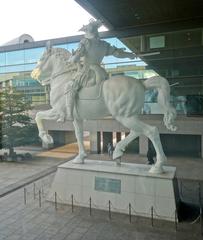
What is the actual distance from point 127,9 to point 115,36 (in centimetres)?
253

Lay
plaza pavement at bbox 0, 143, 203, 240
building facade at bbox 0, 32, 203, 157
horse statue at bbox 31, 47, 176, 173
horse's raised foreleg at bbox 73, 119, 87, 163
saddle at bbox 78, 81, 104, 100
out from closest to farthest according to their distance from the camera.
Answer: plaza pavement at bbox 0, 143, 203, 240 → horse statue at bbox 31, 47, 176, 173 → saddle at bbox 78, 81, 104, 100 → horse's raised foreleg at bbox 73, 119, 87, 163 → building facade at bbox 0, 32, 203, 157

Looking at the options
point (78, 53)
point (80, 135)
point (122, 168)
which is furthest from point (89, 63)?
point (122, 168)

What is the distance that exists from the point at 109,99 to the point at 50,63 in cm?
172

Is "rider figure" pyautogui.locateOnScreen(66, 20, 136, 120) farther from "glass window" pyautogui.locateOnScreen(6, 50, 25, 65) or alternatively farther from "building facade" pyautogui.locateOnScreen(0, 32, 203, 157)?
"glass window" pyautogui.locateOnScreen(6, 50, 25, 65)

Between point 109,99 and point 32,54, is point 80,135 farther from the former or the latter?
point 32,54

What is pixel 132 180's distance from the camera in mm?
5270

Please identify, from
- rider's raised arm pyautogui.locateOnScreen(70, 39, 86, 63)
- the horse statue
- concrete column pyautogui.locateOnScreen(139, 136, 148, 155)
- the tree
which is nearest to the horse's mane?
the horse statue

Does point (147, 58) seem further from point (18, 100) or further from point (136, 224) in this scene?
point (136, 224)

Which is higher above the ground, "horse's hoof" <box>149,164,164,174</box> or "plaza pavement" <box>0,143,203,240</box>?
"horse's hoof" <box>149,164,164,174</box>

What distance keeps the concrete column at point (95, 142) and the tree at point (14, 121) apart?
289 centimetres

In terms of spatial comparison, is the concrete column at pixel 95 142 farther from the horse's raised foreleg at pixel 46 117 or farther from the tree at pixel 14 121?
the horse's raised foreleg at pixel 46 117

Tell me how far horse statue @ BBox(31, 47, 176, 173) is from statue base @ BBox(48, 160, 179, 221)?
12.6 inches

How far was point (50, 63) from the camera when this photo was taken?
5.99 metres

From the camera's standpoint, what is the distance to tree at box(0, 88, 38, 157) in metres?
11.8
